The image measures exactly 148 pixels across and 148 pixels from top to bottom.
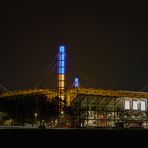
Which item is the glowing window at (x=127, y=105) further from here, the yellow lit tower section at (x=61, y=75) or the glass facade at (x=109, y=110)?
the yellow lit tower section at (x=61, y=75)

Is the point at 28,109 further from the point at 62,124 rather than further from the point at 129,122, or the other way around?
the point at 129,122

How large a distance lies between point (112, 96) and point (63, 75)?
1583 centimetres

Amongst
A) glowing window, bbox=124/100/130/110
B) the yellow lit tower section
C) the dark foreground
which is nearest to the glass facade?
glowing window, bbox=124/100/130/110

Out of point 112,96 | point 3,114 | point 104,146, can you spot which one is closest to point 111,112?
point 112,96

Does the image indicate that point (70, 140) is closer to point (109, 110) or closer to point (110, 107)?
point (109, 110)

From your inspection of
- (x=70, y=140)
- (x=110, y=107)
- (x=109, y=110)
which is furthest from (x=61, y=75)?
(x=70, y=140)

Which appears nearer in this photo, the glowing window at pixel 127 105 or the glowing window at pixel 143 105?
the glowing window at pixel 127 105

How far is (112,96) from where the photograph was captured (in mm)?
138625

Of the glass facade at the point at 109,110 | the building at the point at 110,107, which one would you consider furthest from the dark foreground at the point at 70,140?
the building at the point at 110,107

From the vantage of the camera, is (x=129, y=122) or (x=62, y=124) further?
(x=129, y=122)

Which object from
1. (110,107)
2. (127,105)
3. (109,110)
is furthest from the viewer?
(127,105)

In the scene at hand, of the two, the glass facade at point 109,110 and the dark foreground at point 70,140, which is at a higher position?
the glass facade at point 109,110

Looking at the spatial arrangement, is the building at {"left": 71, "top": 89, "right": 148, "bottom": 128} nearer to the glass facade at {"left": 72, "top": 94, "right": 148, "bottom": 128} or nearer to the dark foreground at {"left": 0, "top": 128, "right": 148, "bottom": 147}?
the glass facade at {"left": 72, "top": 94, "right": 148, "bottom": 128}

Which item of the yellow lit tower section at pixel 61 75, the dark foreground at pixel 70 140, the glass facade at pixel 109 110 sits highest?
the yellow lit tower section at pixel 61 75
